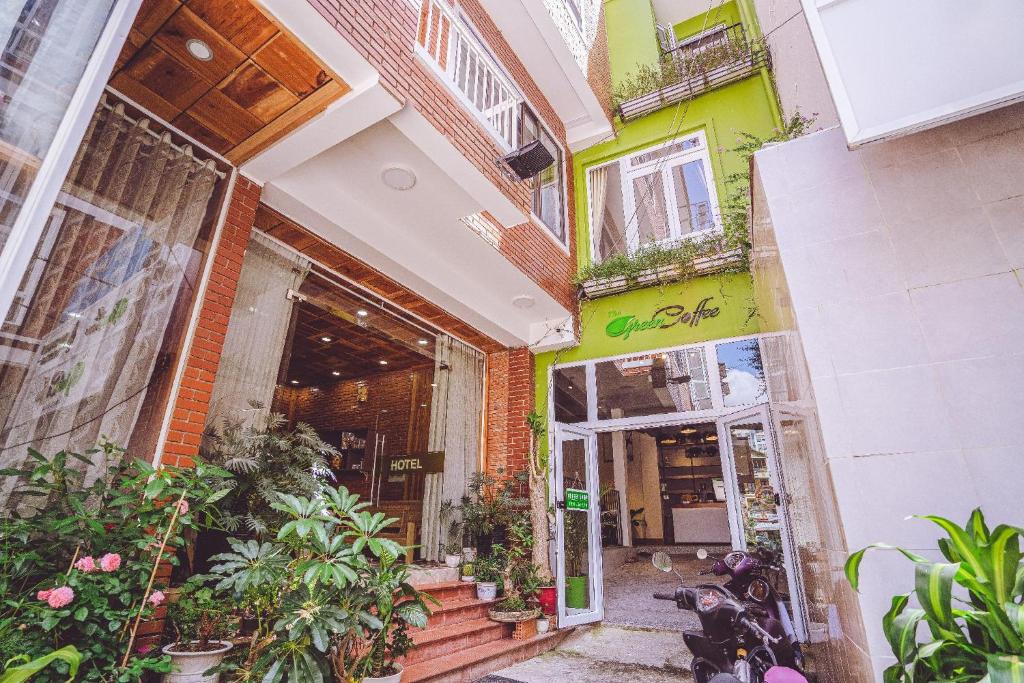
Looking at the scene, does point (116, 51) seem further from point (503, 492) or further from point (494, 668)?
point (503, 492)

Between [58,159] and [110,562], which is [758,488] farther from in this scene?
[58,159]

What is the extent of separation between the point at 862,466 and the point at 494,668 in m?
3.24

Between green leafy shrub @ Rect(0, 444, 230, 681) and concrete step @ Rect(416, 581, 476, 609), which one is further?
concrete step @ Rect(416, 581, 476, 609)

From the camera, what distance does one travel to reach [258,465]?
131 inches

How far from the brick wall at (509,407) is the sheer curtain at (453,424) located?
0.17 metres

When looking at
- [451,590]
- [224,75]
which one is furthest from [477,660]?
[224,75]

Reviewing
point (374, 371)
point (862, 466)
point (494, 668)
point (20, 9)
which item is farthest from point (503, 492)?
point (20, 9)

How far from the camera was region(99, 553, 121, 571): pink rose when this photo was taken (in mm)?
2031

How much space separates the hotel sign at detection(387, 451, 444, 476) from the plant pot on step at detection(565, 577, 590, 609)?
1880mm

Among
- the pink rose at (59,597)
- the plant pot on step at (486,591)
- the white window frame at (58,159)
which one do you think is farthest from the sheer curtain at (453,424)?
the white window frame at (58,159)

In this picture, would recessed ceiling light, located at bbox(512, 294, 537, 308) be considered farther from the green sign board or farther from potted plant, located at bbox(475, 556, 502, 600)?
potted plant, located at bbox(475, 556, 502, 600)

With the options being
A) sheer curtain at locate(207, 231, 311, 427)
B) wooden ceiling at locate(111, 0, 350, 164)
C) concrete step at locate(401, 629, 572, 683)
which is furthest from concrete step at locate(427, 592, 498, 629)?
wooden ceiling at locate(111, 0, 350, 164)

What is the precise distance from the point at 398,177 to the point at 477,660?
3.82 metres

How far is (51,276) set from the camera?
2475 millimetres
